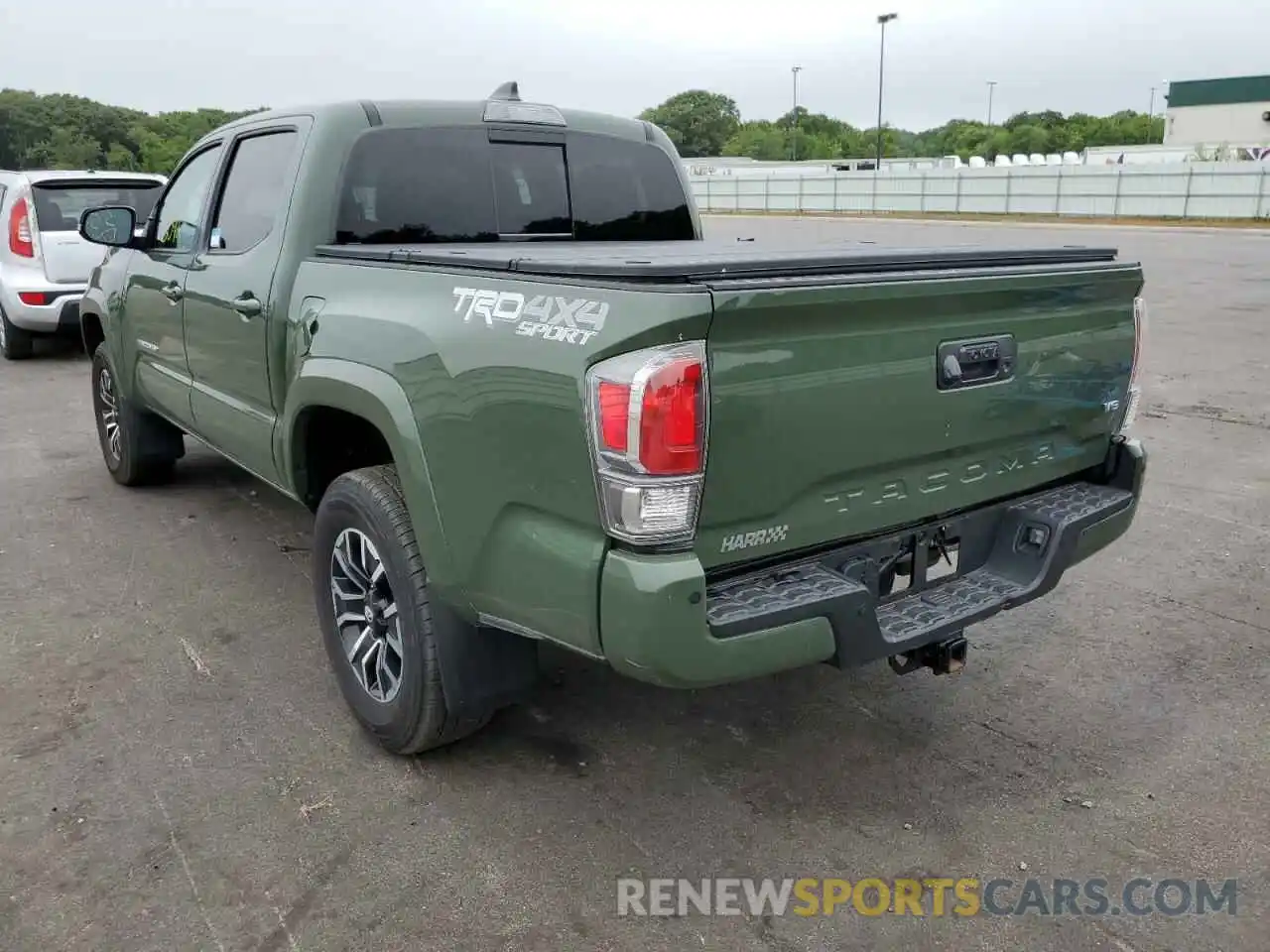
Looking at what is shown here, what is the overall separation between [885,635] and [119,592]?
138 inches

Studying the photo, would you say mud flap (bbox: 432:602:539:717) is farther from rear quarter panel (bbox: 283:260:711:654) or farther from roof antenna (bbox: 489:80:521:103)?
roof antenna (bbox: 489:80:521:103)

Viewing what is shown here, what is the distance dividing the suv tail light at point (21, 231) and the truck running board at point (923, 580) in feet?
32.0

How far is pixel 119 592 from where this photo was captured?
15.3ft

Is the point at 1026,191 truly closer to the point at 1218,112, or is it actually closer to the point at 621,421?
the point at 621,421

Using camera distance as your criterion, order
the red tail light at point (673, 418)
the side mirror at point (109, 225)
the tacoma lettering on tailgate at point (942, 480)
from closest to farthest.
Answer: the red tail light at point (673, 418) < the tacoma lettering on tailgate at point (942, 480) < the side mirror at point (109, 225)

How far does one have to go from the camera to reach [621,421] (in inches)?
90.7

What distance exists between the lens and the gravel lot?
2594mm

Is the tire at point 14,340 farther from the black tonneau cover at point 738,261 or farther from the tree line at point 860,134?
the tree line at point 860,134

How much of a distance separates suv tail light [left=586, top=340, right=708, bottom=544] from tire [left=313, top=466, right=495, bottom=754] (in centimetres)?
87

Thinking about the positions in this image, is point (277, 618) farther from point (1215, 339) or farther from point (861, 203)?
point (861, 203)

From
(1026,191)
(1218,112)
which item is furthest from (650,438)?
(1218,112)

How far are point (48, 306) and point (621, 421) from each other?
9.61 m

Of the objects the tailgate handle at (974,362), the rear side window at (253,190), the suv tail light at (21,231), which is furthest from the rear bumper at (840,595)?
the suv tail light at (21,231)

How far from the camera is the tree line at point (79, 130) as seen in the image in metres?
59.9
